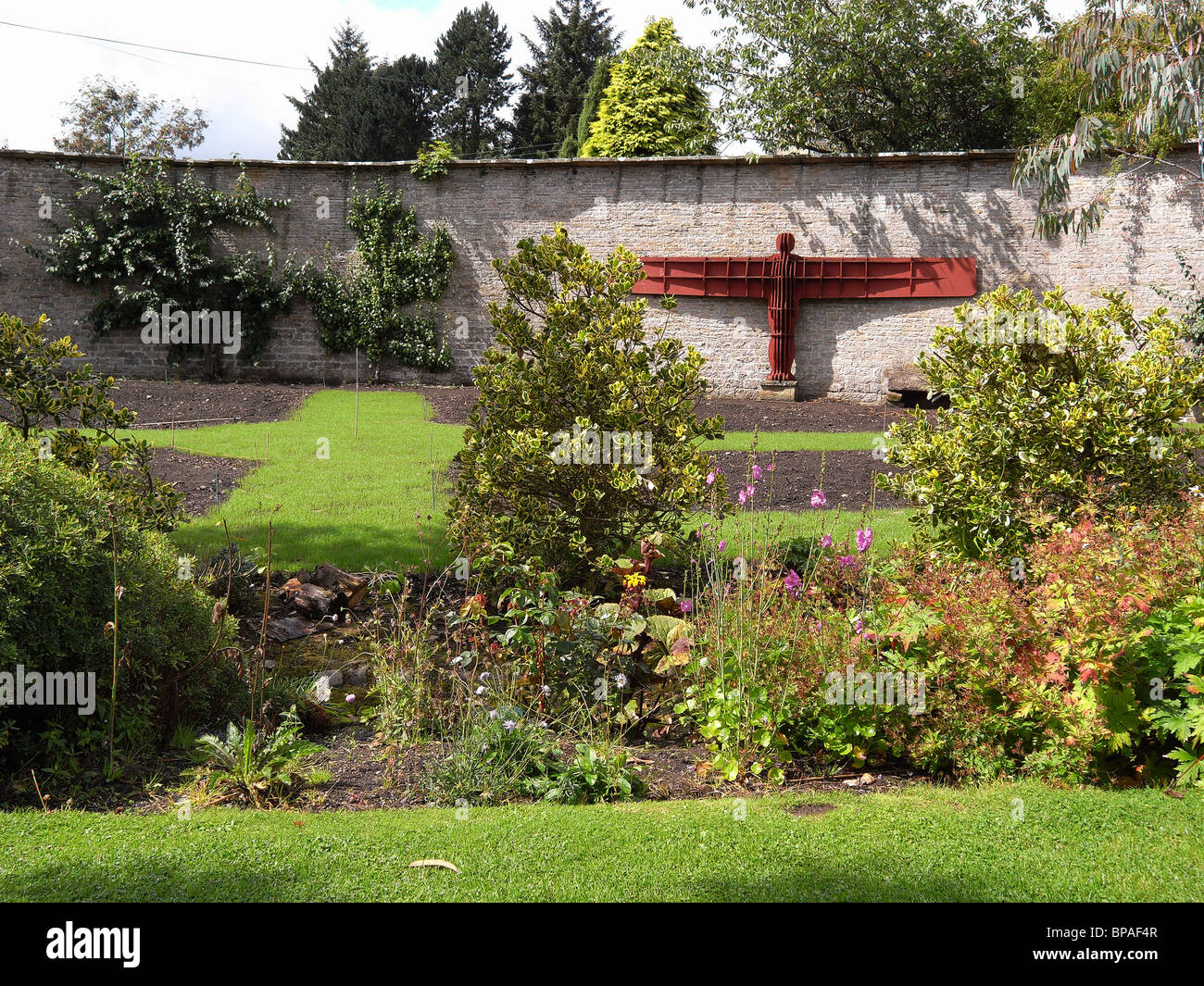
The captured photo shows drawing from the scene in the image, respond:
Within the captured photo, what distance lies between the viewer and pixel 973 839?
125 inches

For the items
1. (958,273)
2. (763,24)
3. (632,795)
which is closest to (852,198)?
(958,273)

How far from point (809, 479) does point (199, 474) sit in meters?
5.96

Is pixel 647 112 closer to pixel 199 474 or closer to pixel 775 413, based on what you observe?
pixel 775 413

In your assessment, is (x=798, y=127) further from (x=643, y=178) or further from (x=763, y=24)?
(x=643, y=178)

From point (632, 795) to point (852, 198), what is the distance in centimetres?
1577

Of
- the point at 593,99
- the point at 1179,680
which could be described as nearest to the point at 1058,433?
the point at 1179,680

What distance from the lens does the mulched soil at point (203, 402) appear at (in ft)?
42.8

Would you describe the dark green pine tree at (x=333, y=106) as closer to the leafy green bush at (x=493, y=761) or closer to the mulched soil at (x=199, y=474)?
the mulched soil at (x=199, y=474)

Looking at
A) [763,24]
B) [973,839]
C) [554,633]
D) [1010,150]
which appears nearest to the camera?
[973,839]

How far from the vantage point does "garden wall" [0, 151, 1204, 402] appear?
55.4 ft

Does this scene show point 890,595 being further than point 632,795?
Yes

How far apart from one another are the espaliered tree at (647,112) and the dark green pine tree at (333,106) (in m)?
16.2

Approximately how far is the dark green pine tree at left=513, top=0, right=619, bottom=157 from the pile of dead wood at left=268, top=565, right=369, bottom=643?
31.5m

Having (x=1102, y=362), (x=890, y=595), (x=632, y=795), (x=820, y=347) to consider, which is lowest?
(x=632, y=795)
